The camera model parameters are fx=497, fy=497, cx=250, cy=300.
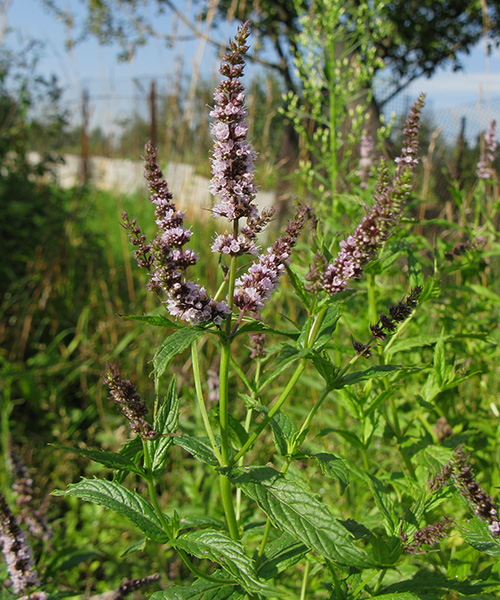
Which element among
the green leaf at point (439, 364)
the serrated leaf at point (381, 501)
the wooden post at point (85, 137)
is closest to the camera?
the serrated leaf at point (381, 501)

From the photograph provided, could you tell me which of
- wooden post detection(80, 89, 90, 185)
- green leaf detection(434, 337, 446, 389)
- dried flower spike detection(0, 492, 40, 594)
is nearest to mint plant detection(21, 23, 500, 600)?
green leaf detection(434, 337, 446, 389)

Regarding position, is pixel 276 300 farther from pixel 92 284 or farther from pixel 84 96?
pixel 84 96

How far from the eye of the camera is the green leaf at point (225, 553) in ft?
3.40

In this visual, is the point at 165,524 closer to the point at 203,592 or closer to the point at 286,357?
the point at 203,592

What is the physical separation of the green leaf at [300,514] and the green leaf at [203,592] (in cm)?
25

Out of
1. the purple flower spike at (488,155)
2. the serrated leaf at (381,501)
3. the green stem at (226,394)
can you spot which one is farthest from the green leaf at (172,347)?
the purple flower spike at (488,155)

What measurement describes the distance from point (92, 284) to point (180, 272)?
134 inches

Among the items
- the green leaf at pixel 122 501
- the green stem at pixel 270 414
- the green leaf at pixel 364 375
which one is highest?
the green leaf at pixel 364 375

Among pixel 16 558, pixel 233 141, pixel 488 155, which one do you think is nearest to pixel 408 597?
pixel 233 141

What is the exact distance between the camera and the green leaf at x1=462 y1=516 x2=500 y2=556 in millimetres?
1177

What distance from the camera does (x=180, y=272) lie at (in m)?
1.08

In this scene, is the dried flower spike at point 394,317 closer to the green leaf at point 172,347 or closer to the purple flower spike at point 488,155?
the green leaf at point 172,347

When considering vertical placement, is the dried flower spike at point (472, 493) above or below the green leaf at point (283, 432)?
below

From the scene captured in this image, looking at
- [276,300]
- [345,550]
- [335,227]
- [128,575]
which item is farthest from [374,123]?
[345,550]
